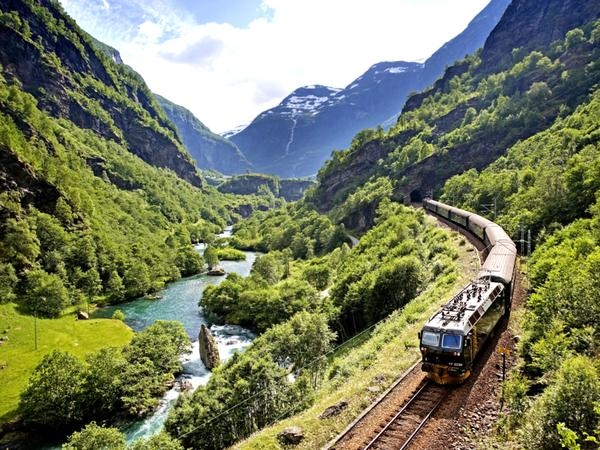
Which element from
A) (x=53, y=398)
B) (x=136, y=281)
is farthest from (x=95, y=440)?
(x=136, y=281)

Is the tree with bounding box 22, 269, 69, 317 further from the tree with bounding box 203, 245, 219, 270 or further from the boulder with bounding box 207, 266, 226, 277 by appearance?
the tree with bounding box 203, 245, 219, 270

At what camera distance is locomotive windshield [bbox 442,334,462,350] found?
2348 centimetres

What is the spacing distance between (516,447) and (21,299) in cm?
10375

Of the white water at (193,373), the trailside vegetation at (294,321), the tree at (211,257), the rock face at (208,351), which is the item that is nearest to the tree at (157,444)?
the trailside vegetation at (294,321)

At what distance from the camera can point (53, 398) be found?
51.4 meters

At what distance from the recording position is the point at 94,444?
36562 mm

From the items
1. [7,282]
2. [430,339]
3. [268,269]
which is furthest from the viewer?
[268,269]

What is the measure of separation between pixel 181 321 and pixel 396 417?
7863 cm

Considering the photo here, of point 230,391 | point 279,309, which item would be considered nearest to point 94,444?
point 230,391

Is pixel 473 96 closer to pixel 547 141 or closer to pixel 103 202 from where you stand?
pixel 547 141

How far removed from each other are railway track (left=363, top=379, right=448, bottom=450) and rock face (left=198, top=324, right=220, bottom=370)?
5008cm

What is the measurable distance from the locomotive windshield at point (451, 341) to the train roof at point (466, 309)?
315 millimetres

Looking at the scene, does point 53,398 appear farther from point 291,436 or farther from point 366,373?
point 366,373

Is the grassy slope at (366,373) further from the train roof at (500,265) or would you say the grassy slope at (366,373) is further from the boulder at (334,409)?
the train roof at (500,265)
